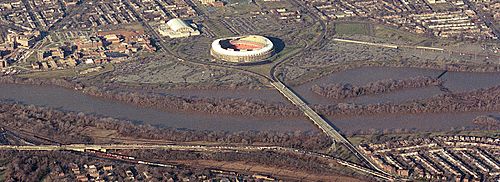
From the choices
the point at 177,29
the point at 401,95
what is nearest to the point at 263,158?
the point at 401,95

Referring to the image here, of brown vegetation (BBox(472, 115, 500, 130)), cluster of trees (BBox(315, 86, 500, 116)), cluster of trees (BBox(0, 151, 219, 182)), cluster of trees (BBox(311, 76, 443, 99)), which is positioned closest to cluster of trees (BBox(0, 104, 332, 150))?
cluster of trees (BBox(0, 151, 219, 182))

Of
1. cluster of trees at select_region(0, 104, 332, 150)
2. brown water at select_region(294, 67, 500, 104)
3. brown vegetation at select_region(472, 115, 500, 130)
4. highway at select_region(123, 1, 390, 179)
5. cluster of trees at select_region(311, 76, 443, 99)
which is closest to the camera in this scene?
highway at select_region(123, 1, 390, 179)

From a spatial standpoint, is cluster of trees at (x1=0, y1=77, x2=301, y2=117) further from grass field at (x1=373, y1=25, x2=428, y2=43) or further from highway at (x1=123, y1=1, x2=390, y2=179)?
grass field at (x1=373, y1=25, x2=428, y2=43)

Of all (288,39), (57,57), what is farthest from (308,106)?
(57,57)

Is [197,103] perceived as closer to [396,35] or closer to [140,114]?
[140,114]

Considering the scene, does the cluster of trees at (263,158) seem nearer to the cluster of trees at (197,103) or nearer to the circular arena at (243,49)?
the cluster of trees at (197,103)

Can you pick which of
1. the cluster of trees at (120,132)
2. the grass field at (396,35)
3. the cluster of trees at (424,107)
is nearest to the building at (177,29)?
the grass field at (396,35)
